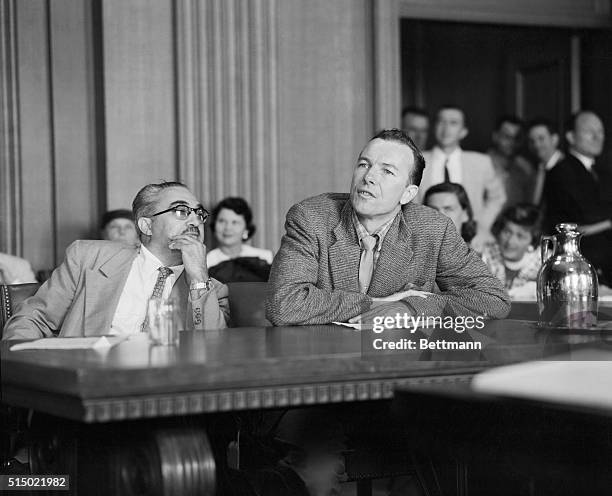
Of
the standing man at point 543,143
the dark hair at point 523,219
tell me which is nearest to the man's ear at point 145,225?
the dark hair at point 523,219

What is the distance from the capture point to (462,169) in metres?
7.78

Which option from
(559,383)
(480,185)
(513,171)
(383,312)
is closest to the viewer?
(559,383)

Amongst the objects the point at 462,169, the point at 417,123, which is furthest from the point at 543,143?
the point at 417,123

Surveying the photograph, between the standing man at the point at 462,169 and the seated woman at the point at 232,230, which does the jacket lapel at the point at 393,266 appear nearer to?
the seated woman at the point at 232,230

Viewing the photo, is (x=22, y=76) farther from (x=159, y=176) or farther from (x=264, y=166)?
(x=264, y=166)

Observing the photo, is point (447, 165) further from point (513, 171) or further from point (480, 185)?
point (513, 171)

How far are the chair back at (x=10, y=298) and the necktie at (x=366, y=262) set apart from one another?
106 cm

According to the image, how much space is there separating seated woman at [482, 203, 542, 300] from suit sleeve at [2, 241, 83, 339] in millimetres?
2672

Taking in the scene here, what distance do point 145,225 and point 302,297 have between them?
2.38 ft

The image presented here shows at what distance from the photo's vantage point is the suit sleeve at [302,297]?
307cm

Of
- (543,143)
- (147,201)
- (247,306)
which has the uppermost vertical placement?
(543,143)

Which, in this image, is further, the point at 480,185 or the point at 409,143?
the point at 480,185

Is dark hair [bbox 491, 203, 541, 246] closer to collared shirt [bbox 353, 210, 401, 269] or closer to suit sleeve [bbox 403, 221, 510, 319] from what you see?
suit sleeve [bbox 403, 221, 510, 319]

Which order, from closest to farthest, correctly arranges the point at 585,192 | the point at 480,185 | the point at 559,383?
the point at 559,383 → the point at 585,192 → the point at 480,185
